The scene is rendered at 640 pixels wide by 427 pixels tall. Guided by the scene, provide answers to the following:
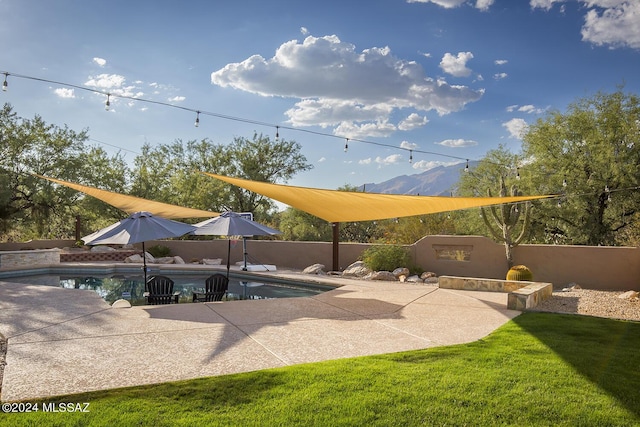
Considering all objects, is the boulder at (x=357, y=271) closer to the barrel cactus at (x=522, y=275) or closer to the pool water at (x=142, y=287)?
the pool water at (x=142, y=287)

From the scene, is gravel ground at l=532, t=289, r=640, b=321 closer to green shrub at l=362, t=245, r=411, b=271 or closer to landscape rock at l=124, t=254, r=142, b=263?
green shrub at l=362, t=245, r=411, b=271

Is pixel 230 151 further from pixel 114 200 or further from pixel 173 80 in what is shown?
pixel 173 80

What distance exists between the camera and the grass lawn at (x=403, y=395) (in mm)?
3115

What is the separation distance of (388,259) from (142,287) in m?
6.48

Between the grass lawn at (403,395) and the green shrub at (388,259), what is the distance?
7.65 metres

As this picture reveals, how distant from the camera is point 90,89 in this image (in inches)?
358

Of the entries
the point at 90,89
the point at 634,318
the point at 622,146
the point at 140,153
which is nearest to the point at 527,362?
the point at 634,318

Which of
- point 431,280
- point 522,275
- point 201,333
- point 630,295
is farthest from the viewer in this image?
point 431,280

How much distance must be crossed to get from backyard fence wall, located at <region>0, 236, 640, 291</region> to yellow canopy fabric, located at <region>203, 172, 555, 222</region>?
10.4ft

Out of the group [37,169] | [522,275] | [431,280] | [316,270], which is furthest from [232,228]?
[37,169]

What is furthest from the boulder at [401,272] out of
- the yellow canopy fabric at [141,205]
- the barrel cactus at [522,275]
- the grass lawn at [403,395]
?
the grass lawn at [403,395]

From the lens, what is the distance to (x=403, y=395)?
3.50 m

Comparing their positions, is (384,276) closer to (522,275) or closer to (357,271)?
(357,271)

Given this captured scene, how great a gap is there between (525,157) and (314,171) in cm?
1285
